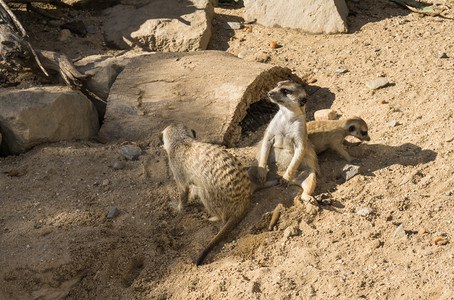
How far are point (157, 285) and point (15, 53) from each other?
2.88m

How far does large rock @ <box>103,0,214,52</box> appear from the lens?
6.06 m

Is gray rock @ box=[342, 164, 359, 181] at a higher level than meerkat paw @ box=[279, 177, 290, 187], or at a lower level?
higher

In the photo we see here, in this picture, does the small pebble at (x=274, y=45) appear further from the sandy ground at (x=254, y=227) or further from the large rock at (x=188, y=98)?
the sandy ground at (x=254, y=227)

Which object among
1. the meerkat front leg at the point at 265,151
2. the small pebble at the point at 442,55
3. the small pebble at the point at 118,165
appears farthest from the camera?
the small pebble at the point at 442,55

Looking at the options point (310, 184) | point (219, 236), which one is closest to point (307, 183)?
point (310, 184)

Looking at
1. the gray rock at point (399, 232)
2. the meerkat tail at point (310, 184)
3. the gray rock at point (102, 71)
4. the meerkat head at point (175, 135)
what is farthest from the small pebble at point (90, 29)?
the gray rock at point (399, 232)

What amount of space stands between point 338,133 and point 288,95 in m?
0.67

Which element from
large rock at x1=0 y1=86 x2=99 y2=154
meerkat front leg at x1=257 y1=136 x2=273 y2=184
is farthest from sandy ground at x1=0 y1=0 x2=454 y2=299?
meerkat front leg at x1=257 y1=136 x2=273 y2=184

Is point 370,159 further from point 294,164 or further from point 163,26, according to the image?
point 163,26

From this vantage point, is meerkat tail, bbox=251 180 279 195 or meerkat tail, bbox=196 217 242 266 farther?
meerkat tail, bbox=251 180 279 195

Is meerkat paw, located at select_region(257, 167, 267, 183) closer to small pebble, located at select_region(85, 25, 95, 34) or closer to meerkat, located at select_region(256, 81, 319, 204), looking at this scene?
meerkat, located at select_region(256, 81, 319, 204)

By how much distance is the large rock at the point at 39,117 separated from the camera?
443 cm

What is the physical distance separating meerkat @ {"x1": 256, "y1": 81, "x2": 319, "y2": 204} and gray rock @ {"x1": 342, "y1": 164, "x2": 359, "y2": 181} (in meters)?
0.22

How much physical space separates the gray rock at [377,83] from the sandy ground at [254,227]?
7 cm
